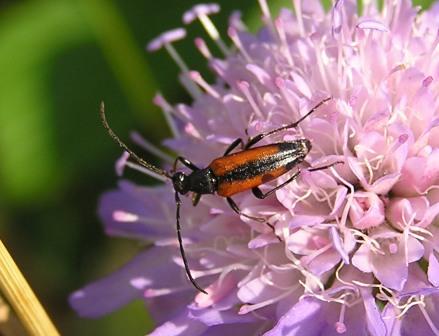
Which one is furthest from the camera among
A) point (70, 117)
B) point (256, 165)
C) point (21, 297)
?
point (70, 117)

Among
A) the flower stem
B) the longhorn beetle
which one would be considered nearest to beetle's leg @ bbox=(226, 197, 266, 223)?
the longhorn beetle

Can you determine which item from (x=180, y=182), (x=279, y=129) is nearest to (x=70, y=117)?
(x=180, y=182)

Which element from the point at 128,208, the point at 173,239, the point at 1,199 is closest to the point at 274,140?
the point at 173,239

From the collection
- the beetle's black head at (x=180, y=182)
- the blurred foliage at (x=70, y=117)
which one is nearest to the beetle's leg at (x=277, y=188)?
the beetle's black head at (x=180, y=182)

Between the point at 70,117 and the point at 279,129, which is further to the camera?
the point at 70,117

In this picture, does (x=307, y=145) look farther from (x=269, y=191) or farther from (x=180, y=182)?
(x=180, y=182)

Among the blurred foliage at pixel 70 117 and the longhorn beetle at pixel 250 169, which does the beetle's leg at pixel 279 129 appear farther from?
the blurred foliage at pixel 70 117

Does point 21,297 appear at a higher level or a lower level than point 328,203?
higher
